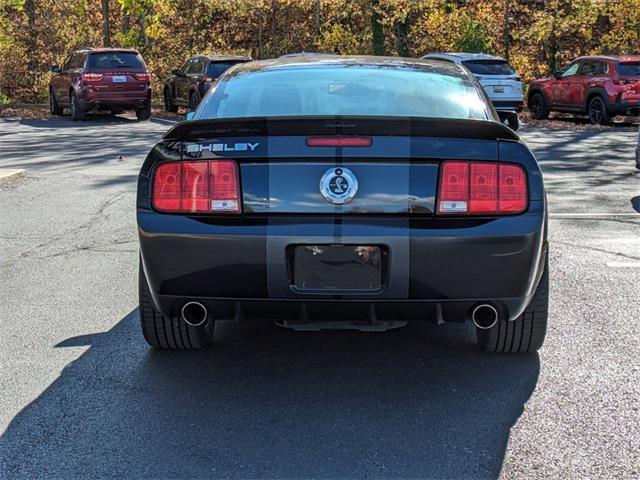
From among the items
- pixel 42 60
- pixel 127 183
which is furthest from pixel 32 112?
pixel 127 183

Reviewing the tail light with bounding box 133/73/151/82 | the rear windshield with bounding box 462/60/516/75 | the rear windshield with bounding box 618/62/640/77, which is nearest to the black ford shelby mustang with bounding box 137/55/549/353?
the rear windshield with bounding box 618/62/640/77

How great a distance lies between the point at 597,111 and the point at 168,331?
18903 millimetres

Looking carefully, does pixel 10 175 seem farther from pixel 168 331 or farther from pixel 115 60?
pixel 115 60

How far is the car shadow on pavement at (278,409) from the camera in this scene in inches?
150

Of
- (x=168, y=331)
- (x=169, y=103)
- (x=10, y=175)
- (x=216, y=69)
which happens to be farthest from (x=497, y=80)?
(x=168, y=331)

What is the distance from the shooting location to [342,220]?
4309 millimetres

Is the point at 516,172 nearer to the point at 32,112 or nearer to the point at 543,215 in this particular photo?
the point at 543,215

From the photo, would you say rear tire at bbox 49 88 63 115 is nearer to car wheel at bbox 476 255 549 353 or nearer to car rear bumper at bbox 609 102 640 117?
car rear bumper at bbox 609 102 640 117

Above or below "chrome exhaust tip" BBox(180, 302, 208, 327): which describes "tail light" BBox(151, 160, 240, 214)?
above

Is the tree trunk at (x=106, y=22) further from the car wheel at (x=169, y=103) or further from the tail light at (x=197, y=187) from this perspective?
the tail light at (x=197, y=187)

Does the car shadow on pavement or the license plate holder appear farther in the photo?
the license plate holder

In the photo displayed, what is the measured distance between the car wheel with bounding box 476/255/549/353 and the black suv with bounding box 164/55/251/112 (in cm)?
1816

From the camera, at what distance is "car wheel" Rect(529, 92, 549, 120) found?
80.1ft

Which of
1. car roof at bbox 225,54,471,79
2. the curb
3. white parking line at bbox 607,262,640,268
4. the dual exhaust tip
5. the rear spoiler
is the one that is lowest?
the curb
